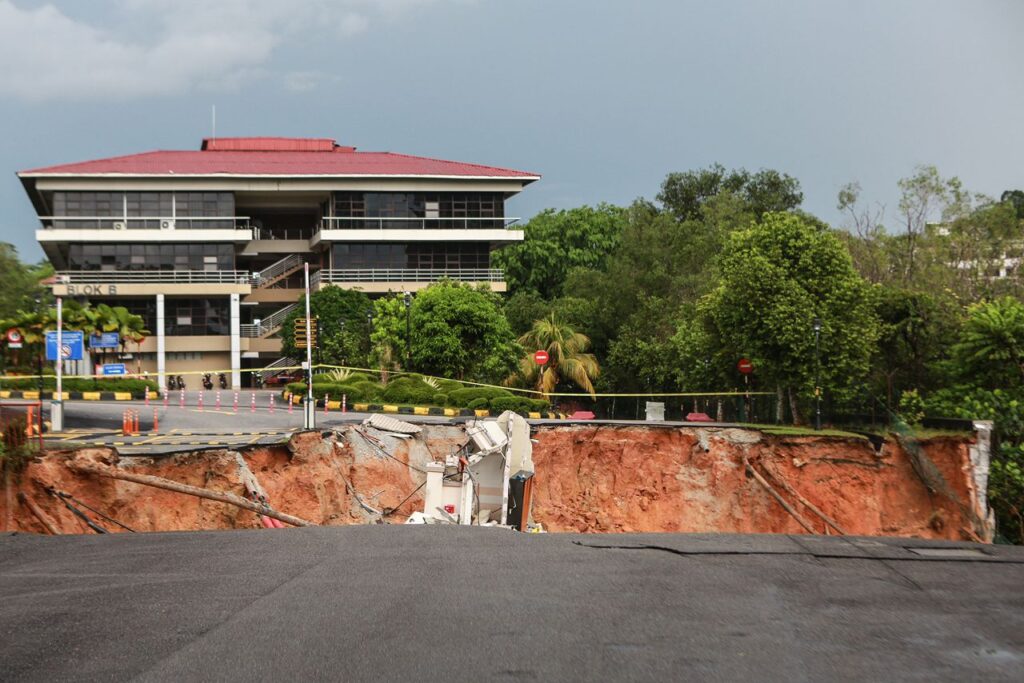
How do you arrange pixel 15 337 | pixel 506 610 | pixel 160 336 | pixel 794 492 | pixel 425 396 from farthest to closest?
pixel 160 336 < pixel 15 337 < pixel 425 396 < pixel 794 492 < pixel 506 610

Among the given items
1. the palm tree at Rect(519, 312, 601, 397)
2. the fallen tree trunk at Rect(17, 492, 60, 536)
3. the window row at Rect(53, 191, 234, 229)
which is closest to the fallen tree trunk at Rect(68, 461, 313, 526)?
the fallen tree trunk at Rect(17, 492, 60, 536)

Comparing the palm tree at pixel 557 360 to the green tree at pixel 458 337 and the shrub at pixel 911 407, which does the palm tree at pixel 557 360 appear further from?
the shrub at pixel 911 407

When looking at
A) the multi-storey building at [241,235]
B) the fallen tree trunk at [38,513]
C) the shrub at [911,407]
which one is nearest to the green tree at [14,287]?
the multi-storey building at [241,235]

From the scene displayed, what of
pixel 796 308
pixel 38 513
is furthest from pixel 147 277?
pixel 38 513

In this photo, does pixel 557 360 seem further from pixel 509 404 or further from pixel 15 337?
pixel 15 337

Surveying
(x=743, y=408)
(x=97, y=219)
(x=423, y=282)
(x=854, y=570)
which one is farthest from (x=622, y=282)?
(x=854, y=570)

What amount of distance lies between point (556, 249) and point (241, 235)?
85.6 feet

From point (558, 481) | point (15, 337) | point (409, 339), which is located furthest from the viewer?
point (409, 339)

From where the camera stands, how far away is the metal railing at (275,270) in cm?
7325

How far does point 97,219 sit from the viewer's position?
68938 mm

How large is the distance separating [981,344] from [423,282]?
154 feet

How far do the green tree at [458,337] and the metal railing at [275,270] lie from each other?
21753 millimetres

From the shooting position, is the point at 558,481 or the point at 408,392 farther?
the point at 408,392

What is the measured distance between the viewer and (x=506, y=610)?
837 centimetres
